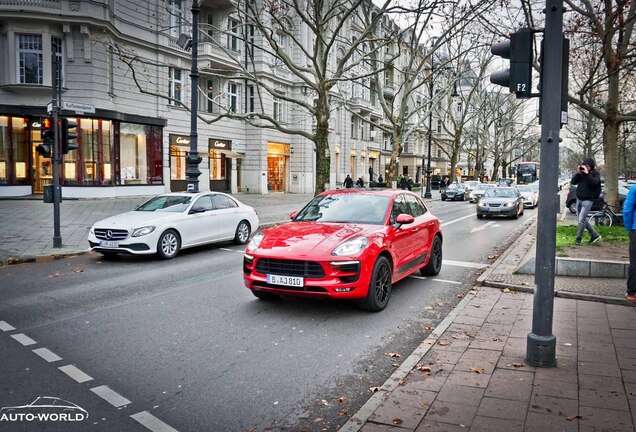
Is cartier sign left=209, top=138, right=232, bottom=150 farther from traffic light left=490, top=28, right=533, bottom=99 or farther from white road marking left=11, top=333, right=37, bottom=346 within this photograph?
traffic light left=490, top=28, right=533, bottom=99

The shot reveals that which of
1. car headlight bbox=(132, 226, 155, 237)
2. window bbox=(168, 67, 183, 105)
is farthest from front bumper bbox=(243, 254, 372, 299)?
window bbox=(168, 67, 183, 105)

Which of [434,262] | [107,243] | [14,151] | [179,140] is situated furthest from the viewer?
[179,140]

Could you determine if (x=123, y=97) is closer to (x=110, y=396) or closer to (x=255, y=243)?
(x=255, y=243)

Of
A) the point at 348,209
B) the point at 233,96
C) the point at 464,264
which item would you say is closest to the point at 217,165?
the point at 233,96

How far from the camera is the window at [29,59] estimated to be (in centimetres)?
2455

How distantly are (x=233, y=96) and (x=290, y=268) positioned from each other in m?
31.8

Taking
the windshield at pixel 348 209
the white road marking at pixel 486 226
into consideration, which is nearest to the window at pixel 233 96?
the white road marking at pixel 486 226

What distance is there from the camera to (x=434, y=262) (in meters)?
9.30

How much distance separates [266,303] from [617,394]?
4397mm

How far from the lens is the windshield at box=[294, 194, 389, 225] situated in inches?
296

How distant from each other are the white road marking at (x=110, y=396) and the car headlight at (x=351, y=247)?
2977mm

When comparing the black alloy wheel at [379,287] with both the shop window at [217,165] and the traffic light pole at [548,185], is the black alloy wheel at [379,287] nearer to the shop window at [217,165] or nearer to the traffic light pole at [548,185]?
the traffic light pole at [548,185]

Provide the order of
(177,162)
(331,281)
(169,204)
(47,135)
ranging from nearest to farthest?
(331,281)
(47,135)
(169,204)
(177,162)

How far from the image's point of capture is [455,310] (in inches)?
266
